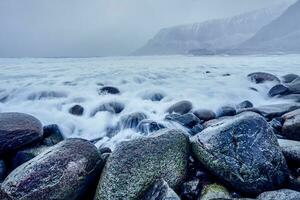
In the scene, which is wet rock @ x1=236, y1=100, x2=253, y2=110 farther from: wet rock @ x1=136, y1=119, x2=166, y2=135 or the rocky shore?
the rocky shore

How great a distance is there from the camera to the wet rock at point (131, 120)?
8.66m

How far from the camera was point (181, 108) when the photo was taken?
9.77 metres

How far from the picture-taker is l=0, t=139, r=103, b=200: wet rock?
394 cm

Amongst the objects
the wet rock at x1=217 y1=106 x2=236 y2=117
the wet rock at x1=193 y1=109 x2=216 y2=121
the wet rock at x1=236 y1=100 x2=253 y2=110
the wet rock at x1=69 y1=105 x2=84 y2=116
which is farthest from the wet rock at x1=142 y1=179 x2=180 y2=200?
the wet rock at x1=236 y1=100 x2=253 y2=110

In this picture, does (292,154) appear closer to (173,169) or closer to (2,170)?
(173,169)

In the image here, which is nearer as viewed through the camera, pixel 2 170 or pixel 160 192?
pixel 160 192

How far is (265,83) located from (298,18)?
583ft

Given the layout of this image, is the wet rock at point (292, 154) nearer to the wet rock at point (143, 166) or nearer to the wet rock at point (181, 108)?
the wet rock at point (143, 166)

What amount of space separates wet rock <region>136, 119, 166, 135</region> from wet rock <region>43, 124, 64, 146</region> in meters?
2.12

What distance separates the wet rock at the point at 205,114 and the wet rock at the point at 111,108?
103 inches

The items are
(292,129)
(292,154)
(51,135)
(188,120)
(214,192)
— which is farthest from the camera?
(188,120)

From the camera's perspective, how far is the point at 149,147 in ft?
14.3

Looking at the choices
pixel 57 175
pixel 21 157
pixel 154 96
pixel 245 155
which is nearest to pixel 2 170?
pixel 21 157

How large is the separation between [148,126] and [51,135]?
2536mm
